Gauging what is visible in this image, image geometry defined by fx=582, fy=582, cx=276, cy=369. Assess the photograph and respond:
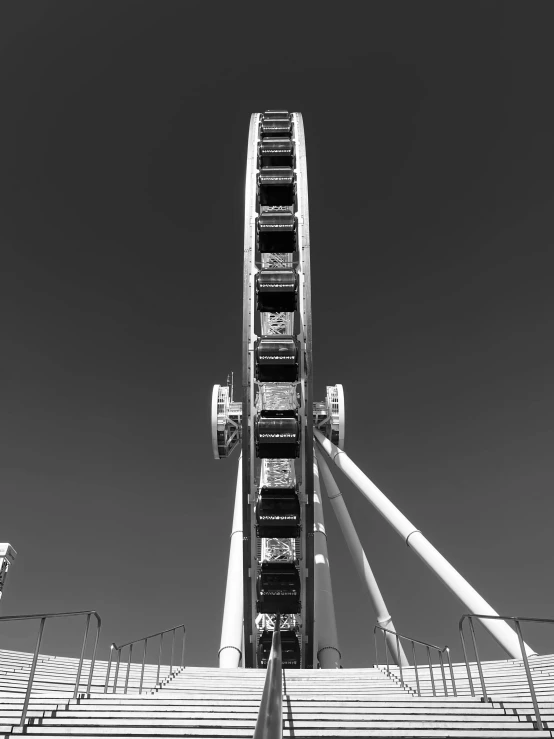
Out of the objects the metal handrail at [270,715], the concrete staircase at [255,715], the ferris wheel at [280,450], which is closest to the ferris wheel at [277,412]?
the ferris wheel at [280,450]

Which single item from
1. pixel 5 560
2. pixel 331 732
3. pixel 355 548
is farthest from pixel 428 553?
pixel 331 732

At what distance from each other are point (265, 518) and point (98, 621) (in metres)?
10.8

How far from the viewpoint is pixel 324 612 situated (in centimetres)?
1952

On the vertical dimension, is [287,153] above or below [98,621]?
above

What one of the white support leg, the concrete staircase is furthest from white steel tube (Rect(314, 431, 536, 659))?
the white support leg

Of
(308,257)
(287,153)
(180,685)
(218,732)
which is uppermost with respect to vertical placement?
(287,153)

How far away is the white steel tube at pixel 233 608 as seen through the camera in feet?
53.5

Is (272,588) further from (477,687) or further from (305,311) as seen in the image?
(477,687)

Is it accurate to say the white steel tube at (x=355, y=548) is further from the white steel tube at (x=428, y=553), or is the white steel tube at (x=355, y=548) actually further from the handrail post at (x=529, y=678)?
the handrail post at (x=529, y=678)

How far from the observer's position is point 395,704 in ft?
18.2

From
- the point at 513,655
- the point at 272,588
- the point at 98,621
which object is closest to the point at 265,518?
the point at 272,588

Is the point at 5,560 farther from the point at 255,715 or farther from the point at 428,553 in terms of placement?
the point at 428,553

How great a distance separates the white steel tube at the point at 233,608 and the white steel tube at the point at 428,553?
3.96m

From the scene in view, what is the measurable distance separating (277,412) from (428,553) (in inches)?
229
